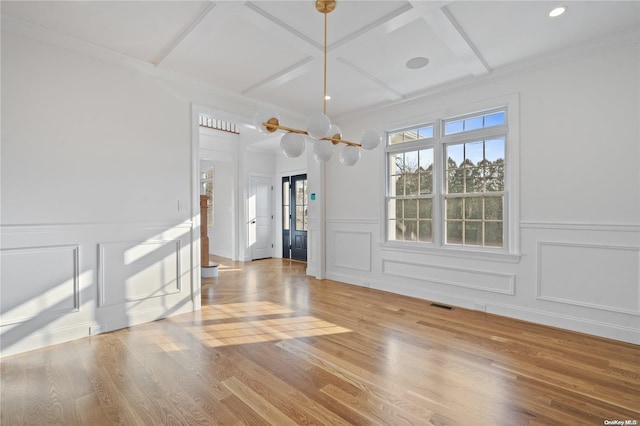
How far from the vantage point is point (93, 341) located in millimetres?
2865

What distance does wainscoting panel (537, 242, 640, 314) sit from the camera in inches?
→ 112

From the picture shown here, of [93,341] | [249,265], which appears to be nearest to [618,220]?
[93,341]

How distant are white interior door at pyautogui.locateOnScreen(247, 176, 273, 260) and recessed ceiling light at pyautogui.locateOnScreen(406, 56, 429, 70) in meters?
5.06

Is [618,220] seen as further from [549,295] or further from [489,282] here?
[489,282]

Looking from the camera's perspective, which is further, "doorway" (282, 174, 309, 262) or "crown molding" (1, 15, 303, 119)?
"doorway" (282, 174, 309, 262)

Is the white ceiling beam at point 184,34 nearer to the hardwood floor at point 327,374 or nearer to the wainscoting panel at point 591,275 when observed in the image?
the hardwood floor at point 327,374

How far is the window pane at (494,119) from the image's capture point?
3.69m

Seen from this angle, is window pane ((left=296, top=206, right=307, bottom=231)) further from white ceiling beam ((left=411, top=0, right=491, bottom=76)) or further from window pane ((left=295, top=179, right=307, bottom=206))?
white ceiling beam ((left=411, top=0, right=491, bottom=76))

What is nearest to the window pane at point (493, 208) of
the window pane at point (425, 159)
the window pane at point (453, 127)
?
the window pane at point (425, 159)

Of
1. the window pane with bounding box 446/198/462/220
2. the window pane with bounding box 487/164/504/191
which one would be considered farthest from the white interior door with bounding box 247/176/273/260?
the window pane with bounding box 487/164/504/191

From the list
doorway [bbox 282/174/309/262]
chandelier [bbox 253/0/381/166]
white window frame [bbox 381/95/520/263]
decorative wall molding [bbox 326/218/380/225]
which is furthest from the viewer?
doorway [bbox 282/174/309/262]

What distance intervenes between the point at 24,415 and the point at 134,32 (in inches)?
119

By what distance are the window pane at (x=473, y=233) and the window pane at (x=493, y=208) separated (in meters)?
0.16

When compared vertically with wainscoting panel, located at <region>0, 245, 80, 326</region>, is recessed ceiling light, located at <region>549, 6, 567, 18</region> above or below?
above
